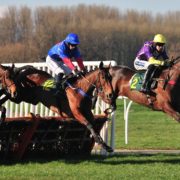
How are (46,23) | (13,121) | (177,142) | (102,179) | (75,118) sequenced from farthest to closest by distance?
1. (46,23)
2. (177,142)
3. (75,118)
4. (13,121)
5. (102,179)

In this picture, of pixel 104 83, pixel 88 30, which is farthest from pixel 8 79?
pixel 88 30

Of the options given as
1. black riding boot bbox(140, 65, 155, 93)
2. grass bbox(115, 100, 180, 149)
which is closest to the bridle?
black riding boot bbox(140, 65, 155, 93)

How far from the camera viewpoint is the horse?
1121cm

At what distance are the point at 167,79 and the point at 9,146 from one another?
11.7 ft

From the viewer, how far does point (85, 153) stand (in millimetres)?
12211

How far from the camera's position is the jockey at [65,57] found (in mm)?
11617

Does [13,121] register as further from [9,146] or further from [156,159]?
[156,159]

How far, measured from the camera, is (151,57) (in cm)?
1239

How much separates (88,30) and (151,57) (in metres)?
63.7

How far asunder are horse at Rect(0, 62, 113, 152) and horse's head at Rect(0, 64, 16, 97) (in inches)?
12.5

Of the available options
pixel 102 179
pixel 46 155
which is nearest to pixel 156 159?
pixel 46 155

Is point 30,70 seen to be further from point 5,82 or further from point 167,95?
point 167,95

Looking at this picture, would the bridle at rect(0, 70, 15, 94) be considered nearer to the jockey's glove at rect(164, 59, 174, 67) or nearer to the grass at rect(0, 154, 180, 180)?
the grass at rect(0, 154, 180, 180)

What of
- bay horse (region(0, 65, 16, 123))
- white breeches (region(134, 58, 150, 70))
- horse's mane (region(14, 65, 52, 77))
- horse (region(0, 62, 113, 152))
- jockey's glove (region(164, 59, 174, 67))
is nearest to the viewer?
bay horse (region(0, 65, 16, 123))
